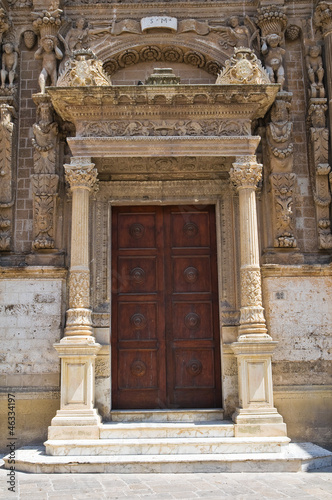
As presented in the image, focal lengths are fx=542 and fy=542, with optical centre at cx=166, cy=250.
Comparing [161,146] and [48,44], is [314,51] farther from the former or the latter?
[48,44]

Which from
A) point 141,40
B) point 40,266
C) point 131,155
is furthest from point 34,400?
point 141,40

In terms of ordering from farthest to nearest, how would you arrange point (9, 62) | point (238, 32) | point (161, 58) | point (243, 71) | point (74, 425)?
point (161, 58) → point (238, 32) → point (9, 62) → point (243, 71) → point (74, 425)

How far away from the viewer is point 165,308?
891 centimetres

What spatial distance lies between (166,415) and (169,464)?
1.35 metres

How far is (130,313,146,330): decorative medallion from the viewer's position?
8.86m

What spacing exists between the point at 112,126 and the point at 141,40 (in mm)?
2202

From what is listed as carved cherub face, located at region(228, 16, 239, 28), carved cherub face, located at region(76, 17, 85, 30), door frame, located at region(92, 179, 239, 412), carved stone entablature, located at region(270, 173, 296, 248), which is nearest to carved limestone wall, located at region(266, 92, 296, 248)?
carved stone entablature, located at region(270, 173, 296, 248)

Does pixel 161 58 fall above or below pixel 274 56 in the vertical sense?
above

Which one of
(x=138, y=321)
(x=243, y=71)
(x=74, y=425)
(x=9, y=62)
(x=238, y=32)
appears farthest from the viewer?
(x=238, y=32)

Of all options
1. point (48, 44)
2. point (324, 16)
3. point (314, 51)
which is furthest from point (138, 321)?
point (324, 16)

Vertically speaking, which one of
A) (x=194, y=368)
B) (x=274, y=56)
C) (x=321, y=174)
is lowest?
(x=194, y=368)

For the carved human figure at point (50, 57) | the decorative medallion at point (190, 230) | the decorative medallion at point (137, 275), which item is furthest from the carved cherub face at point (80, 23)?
the decorative medallion at point (137, 275)

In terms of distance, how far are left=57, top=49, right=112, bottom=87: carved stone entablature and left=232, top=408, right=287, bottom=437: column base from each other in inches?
212

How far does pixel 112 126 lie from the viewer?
8.46 meters
